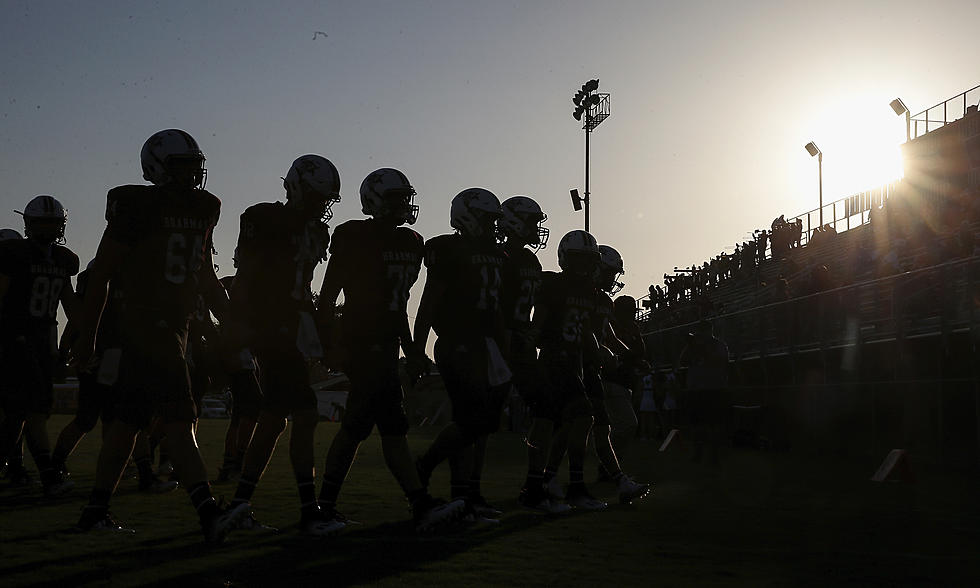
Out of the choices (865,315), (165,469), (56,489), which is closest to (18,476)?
(56,489)

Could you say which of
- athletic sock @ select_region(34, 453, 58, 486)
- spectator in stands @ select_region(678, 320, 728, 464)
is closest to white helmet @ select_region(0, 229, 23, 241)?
athletic sock @ select_region(34, 453, 58, 486)

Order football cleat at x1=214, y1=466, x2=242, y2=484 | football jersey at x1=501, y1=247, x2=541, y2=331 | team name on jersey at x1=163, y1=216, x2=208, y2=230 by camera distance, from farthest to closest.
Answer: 1. football cleat at x1=214, y1=466, x2=242, y2=484
2. football jersey at x1=501, y1=247, x2=541, y2=331
3. team name on jersey at x1=163, y1=216, x2=208, y2=230

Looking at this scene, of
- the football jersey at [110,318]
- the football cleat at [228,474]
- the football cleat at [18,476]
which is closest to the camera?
the football jersey at [110,318]

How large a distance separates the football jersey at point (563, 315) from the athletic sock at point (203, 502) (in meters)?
3.57

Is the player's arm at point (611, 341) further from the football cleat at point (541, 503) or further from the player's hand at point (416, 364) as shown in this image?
the player's hand at point (416, 364)

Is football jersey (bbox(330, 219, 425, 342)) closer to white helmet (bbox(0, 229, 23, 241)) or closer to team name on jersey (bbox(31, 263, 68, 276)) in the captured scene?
team name on jersey (bbox(31, 263, 68, 276))

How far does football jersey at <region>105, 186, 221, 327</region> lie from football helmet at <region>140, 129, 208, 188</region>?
90mm

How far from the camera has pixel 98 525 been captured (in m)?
6.86

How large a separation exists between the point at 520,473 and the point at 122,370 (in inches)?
332

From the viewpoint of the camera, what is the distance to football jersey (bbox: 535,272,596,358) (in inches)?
370

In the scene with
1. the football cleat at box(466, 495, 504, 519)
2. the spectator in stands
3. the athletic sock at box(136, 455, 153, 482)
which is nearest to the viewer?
the football cleat at box(466, 495, 504, 519)

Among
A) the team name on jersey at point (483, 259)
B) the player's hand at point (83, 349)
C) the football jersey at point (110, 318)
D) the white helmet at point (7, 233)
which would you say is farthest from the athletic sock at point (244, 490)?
the white helmet at point (7, 233)

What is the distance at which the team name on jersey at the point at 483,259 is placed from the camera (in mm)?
7961

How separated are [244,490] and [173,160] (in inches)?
77.2
